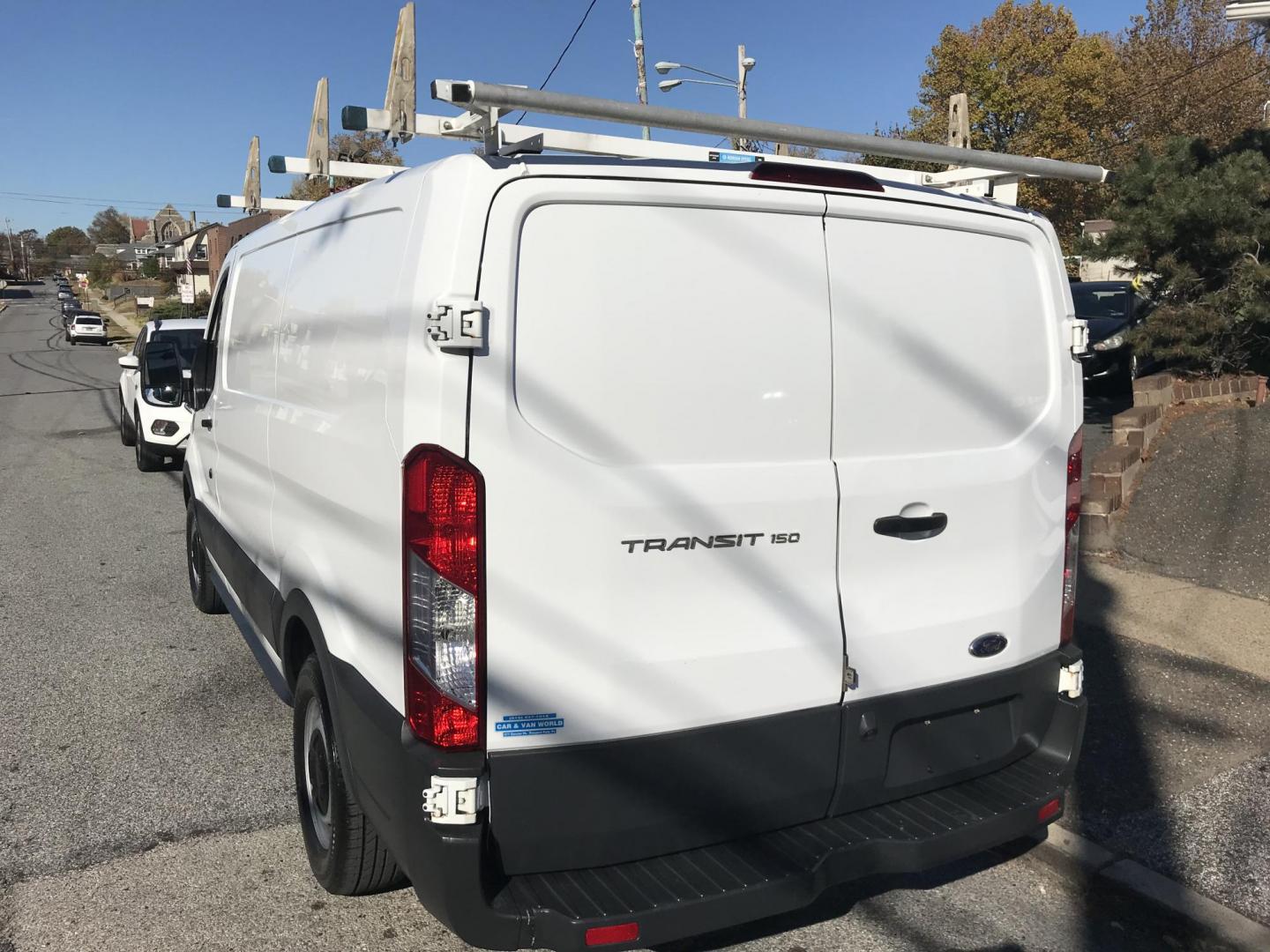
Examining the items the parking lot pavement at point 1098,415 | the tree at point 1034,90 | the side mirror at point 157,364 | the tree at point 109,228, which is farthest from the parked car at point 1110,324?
the tree at point 109,228

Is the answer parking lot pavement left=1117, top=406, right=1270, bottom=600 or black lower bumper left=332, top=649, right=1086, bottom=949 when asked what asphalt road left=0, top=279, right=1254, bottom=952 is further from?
parking lot pavement left=1117, top=406, right=1270, bottom=600

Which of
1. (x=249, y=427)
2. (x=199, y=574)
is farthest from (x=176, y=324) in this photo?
(x=249, y=427)

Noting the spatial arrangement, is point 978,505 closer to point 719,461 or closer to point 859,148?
point 719,461

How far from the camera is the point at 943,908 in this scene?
11.2ft

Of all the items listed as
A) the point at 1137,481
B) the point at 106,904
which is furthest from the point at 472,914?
the point at 1137,481

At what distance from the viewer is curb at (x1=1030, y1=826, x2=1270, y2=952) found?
3250mm

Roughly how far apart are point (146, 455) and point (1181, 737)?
10.7 m

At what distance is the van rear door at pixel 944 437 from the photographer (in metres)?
2.85

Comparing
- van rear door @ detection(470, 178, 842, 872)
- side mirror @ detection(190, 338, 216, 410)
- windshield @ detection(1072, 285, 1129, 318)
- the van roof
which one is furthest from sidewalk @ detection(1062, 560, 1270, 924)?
the van roof

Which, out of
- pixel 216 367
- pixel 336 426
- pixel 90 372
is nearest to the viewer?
pixel 336 426

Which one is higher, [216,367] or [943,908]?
[216,367]

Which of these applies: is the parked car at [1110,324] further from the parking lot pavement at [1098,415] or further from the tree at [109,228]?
the tree at [109,228]

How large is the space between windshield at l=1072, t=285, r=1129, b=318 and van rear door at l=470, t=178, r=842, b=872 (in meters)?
14.1

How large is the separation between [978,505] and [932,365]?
1.40 feet
